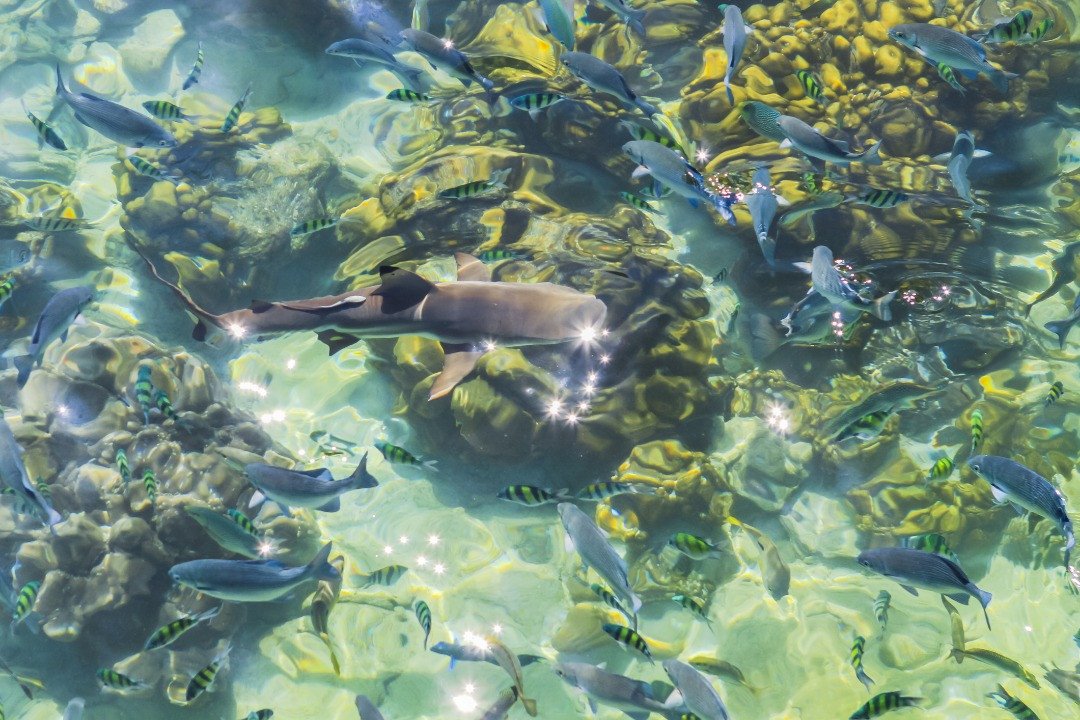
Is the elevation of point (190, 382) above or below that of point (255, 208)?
below

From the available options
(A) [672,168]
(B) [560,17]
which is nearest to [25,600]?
(A) [672,168]

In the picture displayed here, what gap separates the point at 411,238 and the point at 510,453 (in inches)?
102

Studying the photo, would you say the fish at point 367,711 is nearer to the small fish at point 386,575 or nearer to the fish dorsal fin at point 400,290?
the small fish at point 386,575

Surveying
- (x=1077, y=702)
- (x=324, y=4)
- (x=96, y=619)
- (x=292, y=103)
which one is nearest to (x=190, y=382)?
(x=96, y=619)

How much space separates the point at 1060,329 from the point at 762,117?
11.2 ft

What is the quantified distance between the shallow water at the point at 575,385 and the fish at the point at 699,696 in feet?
1.19

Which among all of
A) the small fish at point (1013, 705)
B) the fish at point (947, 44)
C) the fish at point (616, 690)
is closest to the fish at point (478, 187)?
the fish at point (947, 44)

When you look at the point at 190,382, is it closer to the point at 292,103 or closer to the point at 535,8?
the point at 292,103

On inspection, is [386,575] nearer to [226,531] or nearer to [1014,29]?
[226,531]

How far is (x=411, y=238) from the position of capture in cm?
680

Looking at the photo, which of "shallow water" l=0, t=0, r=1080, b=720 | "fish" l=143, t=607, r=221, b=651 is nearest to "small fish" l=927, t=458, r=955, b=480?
"shallow water" l=0, t=0, r=1080, b=720

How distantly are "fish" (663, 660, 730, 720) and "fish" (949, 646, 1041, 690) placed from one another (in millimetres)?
2229

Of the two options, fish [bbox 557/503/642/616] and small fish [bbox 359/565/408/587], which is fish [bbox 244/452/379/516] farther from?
fish [bbox 557/503/642/616]

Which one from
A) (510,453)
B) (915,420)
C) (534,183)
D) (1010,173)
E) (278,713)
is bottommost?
(278,713)
